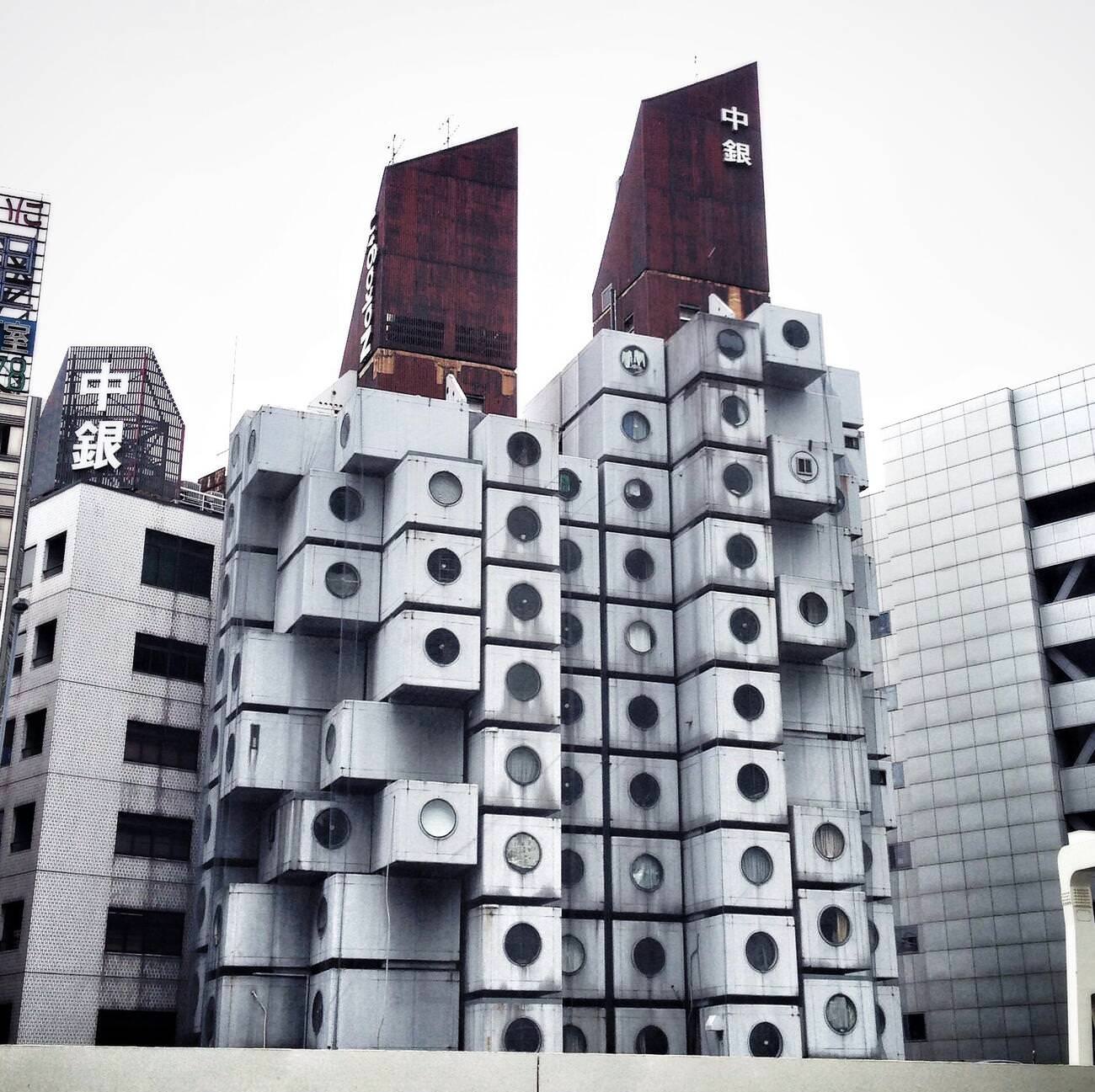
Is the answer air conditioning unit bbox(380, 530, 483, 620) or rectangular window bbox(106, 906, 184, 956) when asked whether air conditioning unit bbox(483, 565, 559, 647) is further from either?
rectangular window bbox(106, 906, 184, 956)

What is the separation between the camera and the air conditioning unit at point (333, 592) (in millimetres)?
57656

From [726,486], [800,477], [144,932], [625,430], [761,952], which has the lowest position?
[761,952]

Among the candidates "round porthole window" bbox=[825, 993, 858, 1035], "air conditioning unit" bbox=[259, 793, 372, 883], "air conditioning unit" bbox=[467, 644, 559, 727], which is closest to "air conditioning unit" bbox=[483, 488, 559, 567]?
"air conditioning unit" bbox=[467, 644, 559, 727]

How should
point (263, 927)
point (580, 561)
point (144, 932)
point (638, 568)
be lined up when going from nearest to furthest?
1. point (263, 927)
2. point (144, 932)
3. point (580, 561)
4. point (638, 568)

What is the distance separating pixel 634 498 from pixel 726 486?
405 centimetres

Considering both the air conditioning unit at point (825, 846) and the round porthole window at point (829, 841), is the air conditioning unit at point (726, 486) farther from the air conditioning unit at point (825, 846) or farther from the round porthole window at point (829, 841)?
the round porthole window at point (829, 841)

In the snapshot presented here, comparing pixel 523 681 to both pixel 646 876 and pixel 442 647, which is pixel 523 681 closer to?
pixel 442 647

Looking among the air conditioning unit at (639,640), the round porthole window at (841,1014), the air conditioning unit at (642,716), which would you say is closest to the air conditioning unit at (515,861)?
the air conditioning unit at (642,716)

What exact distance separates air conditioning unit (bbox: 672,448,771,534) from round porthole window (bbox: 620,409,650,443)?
9.38 ft

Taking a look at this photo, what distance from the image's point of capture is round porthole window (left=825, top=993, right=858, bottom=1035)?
5656 centimetres

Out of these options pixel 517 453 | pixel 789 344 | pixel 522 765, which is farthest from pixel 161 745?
pixel 789 344

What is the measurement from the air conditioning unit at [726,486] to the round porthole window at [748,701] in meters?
7.08

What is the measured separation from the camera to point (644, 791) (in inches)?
2367

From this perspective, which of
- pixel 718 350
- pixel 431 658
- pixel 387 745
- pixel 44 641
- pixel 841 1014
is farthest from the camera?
pixel 718 350
